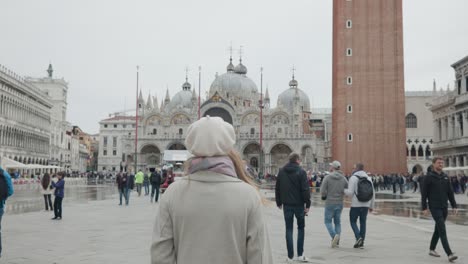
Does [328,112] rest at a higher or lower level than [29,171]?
higher

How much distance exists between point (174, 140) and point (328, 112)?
48.4m

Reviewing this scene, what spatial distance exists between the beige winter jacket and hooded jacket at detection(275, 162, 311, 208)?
4.95 m

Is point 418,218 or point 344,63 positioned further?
point 344,63

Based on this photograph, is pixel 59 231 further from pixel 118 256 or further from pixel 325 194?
pixel 325 194

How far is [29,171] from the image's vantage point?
54562mm

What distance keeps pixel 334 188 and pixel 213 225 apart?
6664 mm

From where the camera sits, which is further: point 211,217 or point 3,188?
point 3,188

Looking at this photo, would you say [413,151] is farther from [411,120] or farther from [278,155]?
[278,155]

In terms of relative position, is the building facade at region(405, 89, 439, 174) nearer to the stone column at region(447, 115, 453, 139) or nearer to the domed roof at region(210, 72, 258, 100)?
the stone column at region(447, 115, 453, 139)

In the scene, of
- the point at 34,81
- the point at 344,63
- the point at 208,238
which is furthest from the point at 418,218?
the point at 34,81

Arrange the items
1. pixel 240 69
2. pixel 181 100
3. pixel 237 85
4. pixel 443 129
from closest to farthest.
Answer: pixel 443 129 < pixel 237 85 < pixel 181 100 < pixel 240 69

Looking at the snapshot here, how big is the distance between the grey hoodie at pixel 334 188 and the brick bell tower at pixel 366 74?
33828 mm

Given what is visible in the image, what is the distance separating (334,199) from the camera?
342 inches

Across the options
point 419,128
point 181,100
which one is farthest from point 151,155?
point 419,128
